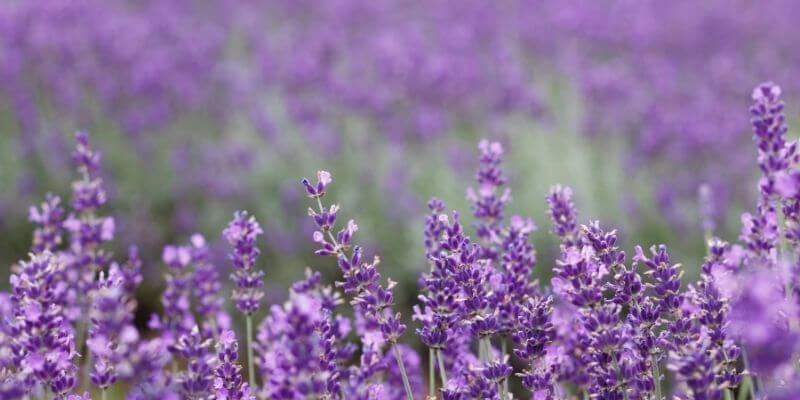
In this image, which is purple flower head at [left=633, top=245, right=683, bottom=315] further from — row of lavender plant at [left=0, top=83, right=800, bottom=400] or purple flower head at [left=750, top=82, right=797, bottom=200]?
purple flower head at [left=750, top=82, right=797, bottom=200]

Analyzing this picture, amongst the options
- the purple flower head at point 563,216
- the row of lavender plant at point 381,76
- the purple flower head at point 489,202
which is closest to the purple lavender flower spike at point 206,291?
the purple flower head at point 489,202

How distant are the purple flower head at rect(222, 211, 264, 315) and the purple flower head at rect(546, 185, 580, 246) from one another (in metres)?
0.59

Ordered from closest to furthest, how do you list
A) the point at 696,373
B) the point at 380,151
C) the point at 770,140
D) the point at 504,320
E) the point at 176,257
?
1. the point at 696,373
2. the point at 770,140
3. the point at 504,320
4. the point at 176,257
5. the point at 380,151

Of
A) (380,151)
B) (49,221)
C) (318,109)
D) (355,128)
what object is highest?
(355,128)

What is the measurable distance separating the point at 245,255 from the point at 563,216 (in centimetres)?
65

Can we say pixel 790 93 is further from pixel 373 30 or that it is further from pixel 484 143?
pixel 484 143

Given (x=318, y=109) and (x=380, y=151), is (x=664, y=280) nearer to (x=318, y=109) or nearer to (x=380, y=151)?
(x=318, y=109)

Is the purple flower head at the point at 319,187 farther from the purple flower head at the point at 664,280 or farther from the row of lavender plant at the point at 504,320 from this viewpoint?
the purple flower head at the point at 664,280

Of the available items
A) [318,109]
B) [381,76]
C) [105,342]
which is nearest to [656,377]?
[105,342]

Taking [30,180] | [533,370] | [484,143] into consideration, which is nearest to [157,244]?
[30,180]

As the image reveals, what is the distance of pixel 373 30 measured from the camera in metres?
7.26

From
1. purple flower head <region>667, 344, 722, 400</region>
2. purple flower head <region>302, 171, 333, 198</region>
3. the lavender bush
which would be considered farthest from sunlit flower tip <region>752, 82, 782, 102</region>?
the lavender bush

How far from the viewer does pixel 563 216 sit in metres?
1.84

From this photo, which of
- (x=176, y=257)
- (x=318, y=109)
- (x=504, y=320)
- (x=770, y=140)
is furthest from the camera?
(x=318, y=109)
